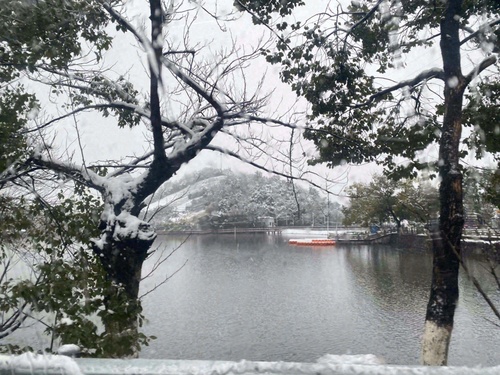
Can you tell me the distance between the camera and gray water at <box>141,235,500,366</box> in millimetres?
11266

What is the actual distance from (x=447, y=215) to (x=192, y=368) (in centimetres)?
477

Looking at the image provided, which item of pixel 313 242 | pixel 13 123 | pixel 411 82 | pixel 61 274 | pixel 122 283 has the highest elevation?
pixel 411 82

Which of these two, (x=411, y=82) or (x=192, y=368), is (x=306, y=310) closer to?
(x=411, y=82)

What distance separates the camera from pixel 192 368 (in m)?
1.52

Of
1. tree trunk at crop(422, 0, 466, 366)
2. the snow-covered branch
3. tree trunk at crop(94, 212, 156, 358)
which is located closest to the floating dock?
the snow-covered branch

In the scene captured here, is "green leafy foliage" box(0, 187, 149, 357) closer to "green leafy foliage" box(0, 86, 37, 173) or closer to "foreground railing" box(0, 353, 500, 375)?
"green leafy foliage" box(0, 86, 37, 173)

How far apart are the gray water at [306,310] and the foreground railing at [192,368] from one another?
498 centimetres

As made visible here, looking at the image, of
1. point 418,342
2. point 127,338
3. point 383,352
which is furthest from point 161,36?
point 418,342

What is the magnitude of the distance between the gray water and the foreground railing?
16.3 ft

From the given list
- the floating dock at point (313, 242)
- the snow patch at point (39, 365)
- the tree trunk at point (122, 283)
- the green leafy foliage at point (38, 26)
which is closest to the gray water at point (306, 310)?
the tree trunk at point (122, 283)

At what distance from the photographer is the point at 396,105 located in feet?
23.0

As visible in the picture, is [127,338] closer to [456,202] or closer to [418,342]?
[456,202]

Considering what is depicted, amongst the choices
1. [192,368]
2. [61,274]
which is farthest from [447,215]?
[192,368]

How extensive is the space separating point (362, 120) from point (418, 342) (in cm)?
769
